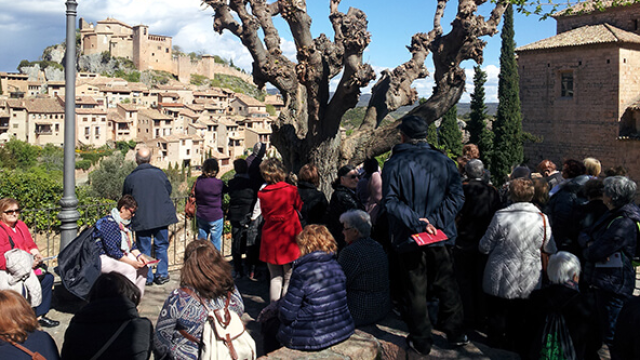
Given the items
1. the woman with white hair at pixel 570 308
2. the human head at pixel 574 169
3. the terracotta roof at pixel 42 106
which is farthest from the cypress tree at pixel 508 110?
the terracotta roof at pixel 42 106

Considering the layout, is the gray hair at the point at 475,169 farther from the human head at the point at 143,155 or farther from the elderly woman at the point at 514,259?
the human head at the point at 143,155

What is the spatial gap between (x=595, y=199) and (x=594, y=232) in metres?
0.44

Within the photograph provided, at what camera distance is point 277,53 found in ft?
30.2

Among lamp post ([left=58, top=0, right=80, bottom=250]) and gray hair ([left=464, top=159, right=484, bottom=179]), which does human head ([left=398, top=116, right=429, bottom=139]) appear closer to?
gray hair ([left=464, top=159, right=484, bottom=179])

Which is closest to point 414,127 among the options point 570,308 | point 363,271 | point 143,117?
point 363,271

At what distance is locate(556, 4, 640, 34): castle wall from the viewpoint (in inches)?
1109

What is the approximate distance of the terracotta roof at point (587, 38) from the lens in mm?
26928

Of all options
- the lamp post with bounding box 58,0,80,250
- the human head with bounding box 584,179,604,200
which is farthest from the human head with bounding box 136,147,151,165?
the human head with bounding box 584,179,604,200

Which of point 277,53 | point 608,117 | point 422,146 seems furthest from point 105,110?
point 422,146

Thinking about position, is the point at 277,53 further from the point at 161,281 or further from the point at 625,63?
the point at 625,63

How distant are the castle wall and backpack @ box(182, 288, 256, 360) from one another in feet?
100

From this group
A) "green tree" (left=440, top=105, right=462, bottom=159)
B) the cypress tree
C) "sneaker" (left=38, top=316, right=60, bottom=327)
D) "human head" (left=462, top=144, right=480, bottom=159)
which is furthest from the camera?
"green tree" (left=440, top=105, right=462, bottom=159)

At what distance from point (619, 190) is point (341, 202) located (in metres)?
2.74

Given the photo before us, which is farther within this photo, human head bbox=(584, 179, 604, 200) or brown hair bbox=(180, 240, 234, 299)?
human head bbox=(584, 179, 604, 200)
